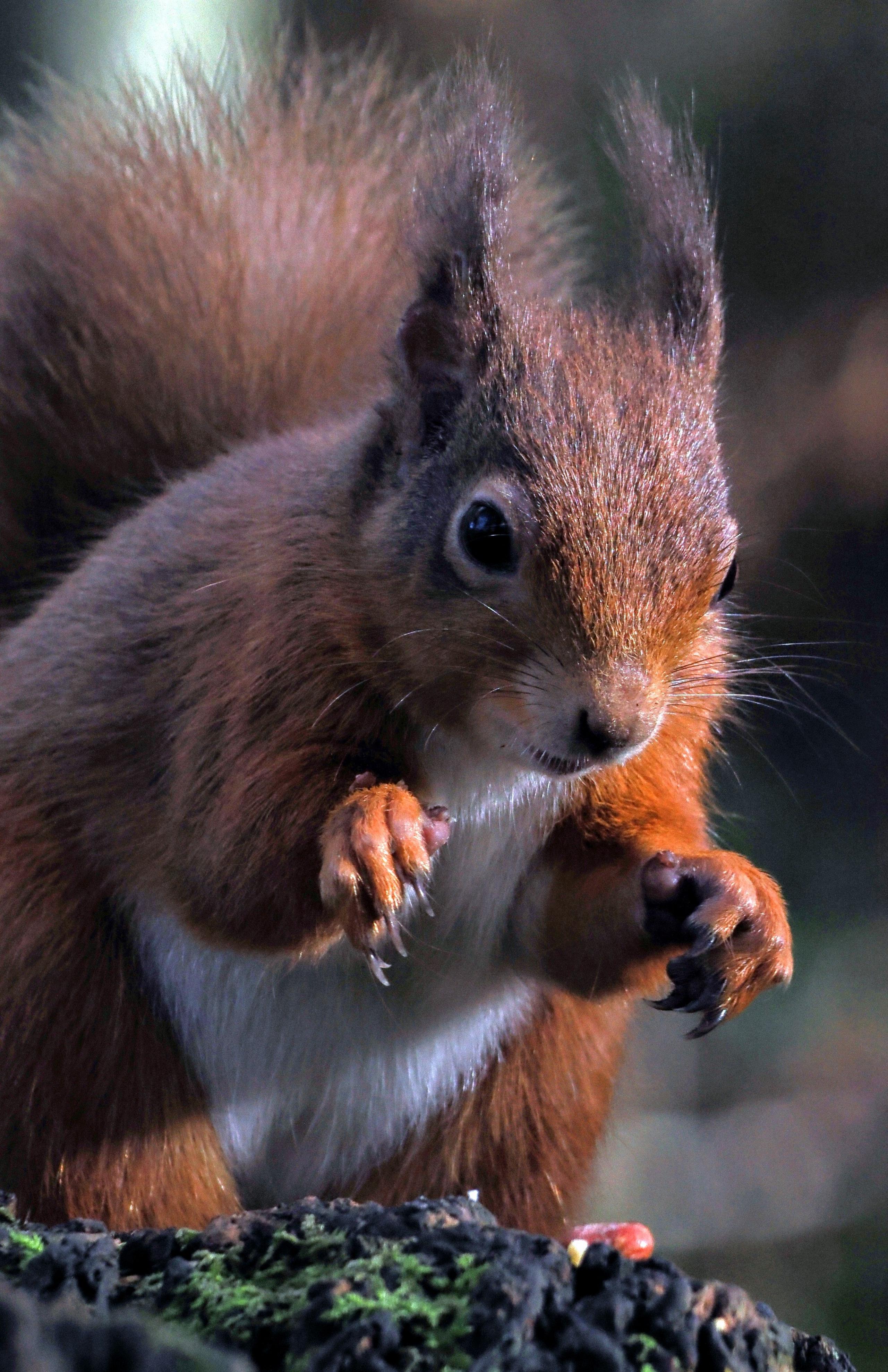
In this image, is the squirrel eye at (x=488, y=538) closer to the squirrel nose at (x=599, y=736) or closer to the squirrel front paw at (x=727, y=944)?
the squirrel nose at (x=599, y=736)

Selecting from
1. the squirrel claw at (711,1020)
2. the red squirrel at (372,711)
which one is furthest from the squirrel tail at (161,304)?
the squirrel claw at (711,1020)

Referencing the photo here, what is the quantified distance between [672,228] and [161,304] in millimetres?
579

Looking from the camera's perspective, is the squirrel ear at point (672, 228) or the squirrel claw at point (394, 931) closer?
the squirrel claw at point (394, 931)

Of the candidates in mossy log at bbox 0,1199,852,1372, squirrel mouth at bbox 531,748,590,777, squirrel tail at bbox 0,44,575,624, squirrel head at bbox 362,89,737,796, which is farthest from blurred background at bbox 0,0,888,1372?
mossy log at bbox 0,1199,852,1372

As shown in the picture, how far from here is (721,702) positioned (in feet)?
4.14

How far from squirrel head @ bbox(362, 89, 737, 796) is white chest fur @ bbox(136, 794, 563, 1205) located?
0.61 feet

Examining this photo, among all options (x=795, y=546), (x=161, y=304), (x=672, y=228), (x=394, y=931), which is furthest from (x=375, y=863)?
(x=795, y=546)

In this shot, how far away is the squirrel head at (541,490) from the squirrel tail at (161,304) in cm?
27

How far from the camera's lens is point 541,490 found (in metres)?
0.97

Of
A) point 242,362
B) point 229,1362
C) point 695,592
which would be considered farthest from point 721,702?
point 229,1362

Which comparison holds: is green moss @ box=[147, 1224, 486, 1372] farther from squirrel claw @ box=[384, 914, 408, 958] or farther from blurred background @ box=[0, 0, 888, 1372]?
blurred background @ box=[0, 0, 888, 1372]

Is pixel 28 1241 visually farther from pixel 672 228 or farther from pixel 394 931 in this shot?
pixel 672 228

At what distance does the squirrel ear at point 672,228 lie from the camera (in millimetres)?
1182

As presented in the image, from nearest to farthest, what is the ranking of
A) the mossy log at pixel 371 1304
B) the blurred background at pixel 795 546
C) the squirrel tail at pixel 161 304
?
the mossy log at pixel 371 1304
the squirrel tail at pixel 161 304
the blurred background at pixel 795 546
